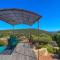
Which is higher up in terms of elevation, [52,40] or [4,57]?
[52,40]

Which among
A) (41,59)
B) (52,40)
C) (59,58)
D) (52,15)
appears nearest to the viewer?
(41,59)

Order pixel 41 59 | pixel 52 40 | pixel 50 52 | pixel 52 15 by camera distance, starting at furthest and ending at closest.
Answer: pixel 52 15
pixel 52 40
pixel 50 52
pixel 41 59

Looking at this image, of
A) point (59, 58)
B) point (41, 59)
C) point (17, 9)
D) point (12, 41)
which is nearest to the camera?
point (17, 9)

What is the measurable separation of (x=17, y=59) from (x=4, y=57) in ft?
1.75

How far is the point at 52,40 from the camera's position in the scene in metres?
23.5

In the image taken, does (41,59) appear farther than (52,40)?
No

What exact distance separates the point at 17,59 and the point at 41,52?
8.18 metres

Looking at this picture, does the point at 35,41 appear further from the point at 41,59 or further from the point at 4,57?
the point at 4,57

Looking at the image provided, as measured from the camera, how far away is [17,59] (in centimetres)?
780

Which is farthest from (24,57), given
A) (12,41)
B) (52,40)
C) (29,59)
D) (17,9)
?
(52,40)

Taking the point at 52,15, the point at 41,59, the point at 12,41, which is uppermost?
the point at 52,15

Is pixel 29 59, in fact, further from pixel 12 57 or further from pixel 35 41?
pixel 35 41

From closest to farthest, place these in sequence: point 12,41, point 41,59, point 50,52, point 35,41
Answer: point 41,59, point 12,41, point 50,52, point 35,41

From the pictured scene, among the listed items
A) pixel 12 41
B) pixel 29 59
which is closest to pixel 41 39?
pixel 12 41
